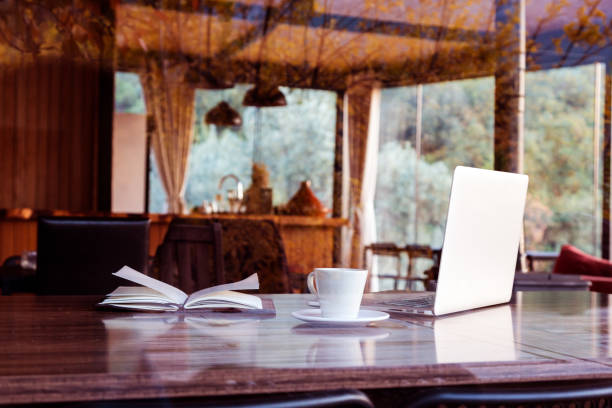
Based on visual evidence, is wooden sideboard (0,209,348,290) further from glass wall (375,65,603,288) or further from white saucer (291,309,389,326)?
white saucer (291,309,389,326)

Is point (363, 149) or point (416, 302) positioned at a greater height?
point (363, 149)

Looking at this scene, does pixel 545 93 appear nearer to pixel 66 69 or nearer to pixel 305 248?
pixel 305 248

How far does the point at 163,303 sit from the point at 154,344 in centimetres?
40

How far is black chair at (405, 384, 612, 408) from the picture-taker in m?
0.77

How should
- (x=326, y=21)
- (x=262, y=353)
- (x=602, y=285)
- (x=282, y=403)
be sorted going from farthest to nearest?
(x=326, y=21), (x=602, y=285), (x=262, y=353), (x=282, y=403)

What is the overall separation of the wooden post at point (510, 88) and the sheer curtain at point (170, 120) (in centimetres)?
314

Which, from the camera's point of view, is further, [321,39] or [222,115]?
[321,39]

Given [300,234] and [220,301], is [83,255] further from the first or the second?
[300,234]

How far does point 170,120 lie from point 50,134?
1378 millimetres

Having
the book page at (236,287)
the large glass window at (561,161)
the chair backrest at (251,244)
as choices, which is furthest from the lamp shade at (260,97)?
the book page at (236,287)

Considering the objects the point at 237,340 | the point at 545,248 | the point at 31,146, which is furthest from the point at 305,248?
the point at 237,340

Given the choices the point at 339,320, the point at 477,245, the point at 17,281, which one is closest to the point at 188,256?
the point at 17,281

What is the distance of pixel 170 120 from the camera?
763 cm

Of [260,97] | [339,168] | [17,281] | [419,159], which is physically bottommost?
[17,281]
